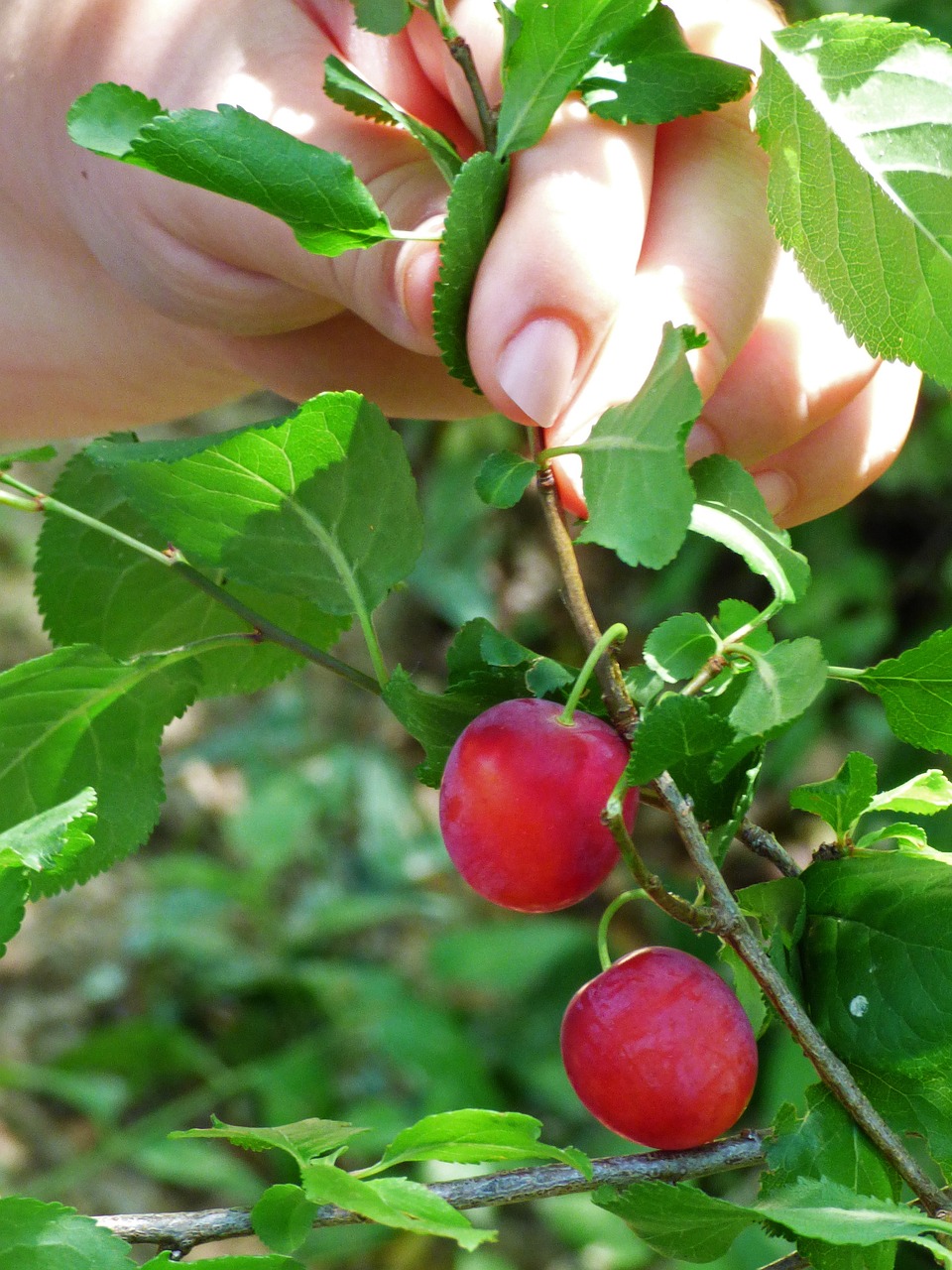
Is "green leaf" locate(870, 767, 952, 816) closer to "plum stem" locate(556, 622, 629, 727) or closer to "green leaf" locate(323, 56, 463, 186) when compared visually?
"plum stem" locate(556, 622, 629, 727)

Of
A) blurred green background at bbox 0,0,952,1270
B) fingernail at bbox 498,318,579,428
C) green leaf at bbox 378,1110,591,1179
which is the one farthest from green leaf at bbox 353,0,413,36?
blurred green background at bbox 0,0,952,1270

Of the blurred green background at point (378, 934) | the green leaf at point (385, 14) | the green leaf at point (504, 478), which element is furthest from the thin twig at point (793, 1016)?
the blurred green background at point (378, 934)

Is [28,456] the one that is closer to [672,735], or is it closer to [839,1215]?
[672,735]

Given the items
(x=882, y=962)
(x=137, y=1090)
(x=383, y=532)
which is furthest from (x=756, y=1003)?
(x=137, y=1090)

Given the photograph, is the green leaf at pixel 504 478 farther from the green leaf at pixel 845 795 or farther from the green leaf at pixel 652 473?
the green leaf at pixel 845 795

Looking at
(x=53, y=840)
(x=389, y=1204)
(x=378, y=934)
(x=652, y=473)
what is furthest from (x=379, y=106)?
(x=378, y=934)

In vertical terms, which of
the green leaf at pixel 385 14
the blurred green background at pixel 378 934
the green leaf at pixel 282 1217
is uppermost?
the green leaf at pixel 385 14
